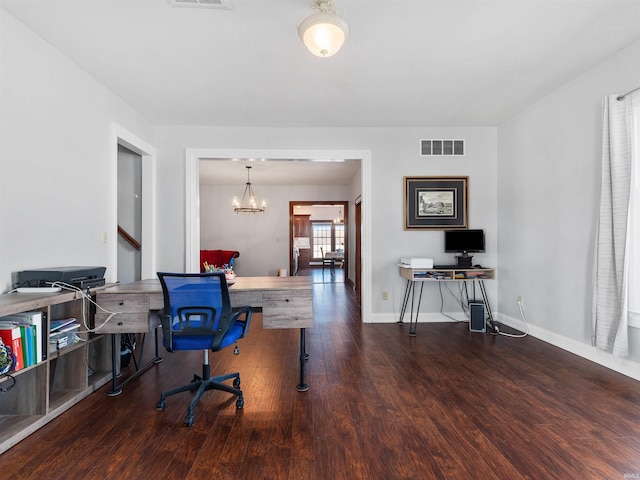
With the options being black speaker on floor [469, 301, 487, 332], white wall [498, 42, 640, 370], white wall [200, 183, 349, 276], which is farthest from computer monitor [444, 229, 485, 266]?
white wall [200, 183, 349, 276]

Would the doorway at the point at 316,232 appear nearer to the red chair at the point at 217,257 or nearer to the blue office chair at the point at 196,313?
the red chair at the point at 217,257

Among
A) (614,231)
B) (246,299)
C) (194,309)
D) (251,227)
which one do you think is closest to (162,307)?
(194,309)

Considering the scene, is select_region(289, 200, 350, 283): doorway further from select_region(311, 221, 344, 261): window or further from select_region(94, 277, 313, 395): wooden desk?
select_region(94, 277, 313, 395): wooden desk

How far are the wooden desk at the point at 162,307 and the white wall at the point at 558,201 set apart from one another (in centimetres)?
255

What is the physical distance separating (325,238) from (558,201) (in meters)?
10.7

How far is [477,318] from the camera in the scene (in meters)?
3.84

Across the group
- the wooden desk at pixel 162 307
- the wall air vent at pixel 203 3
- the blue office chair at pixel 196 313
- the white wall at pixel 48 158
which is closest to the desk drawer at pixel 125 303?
the wooden desk at pixel 162 307

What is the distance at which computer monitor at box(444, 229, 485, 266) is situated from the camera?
410cm

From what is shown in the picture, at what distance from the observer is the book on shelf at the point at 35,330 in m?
1.86

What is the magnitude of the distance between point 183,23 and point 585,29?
2.78 metres

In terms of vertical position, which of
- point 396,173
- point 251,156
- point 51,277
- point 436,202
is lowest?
point 51,277

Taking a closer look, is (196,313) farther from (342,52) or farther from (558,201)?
(558,201)

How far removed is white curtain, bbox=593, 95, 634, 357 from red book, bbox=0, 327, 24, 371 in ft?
13.2

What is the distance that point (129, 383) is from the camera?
253 centimetres
